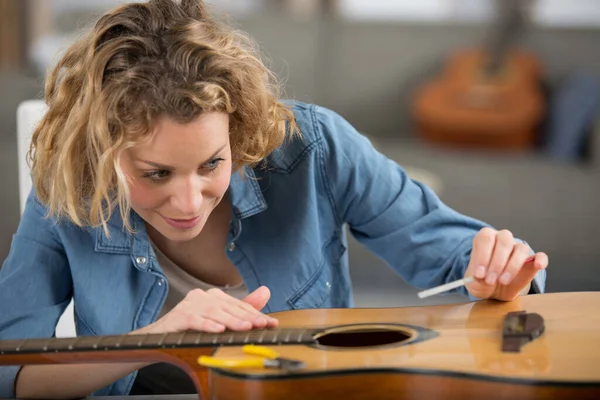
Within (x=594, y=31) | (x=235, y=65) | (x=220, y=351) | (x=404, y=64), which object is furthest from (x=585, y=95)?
(x=220, y=351)

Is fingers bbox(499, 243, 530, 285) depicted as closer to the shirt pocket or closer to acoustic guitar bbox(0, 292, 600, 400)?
acoustic guitar bbox(0, 292, 600, 400)

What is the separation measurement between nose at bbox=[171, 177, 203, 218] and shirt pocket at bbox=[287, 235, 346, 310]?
322mm

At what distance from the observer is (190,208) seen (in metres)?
1.17

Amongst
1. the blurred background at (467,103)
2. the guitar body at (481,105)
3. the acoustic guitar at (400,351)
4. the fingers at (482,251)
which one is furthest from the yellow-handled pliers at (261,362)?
the guitar body at (481,105)

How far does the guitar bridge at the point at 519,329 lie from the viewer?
1.04 metres

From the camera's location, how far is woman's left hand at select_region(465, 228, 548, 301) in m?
1.21

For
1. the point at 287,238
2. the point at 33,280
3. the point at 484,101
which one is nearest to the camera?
the point at 33,280

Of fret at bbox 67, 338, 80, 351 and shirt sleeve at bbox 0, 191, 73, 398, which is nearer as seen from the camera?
fret at bbox 67, 338, 80, 351

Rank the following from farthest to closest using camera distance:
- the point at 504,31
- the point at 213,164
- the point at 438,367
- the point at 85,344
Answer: the point at 504,31 → the point at 213,164 → the point at 85,344 → the point at 438,367

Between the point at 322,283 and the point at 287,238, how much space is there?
0.33 feet

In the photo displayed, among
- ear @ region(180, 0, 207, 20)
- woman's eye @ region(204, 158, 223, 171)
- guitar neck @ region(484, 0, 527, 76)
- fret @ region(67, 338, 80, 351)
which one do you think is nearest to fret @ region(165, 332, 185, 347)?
fret @ region(67, 338, 80, 351)

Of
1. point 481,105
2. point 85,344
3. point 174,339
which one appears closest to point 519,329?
point 174,339

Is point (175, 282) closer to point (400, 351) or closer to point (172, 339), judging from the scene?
point (172, 339)

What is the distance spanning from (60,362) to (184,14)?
0.50m
